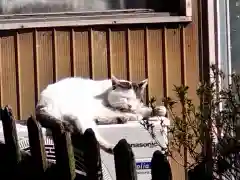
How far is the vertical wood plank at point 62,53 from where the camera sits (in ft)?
15.2

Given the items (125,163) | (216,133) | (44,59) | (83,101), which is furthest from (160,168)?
(44,59)

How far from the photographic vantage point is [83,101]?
4.21 metres

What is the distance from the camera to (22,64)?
466cm

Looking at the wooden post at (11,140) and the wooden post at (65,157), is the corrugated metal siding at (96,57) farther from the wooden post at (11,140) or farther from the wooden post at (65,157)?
the wooden post at (65,157)

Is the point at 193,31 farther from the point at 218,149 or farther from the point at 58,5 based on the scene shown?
the point at 218,149

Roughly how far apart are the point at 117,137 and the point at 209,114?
1300mm

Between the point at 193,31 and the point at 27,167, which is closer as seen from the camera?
the point at 27,167

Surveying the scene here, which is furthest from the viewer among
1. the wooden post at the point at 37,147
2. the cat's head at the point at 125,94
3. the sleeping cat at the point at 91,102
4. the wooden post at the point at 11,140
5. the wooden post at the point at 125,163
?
the cat's head at the point at 125,94

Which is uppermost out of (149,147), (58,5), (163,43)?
(58,5)

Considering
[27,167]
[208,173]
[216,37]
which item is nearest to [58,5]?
[216,37]

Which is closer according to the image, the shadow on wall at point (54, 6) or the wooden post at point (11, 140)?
the wooden post at point (11, 140)

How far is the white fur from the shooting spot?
13.1 feet

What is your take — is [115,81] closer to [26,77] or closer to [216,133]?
[26,77]

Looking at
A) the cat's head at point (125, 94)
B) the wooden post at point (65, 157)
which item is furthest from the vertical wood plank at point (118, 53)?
the wooden post at point (65, 157)
